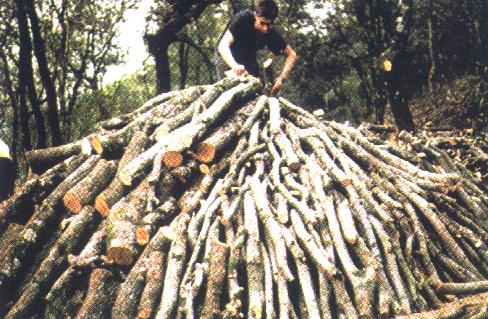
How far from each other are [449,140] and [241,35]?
3.17 meters

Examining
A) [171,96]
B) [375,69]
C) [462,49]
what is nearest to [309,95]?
[462,49]

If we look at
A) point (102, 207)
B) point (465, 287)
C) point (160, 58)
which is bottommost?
point (465, 287)

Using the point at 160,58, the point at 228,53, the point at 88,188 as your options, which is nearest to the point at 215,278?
the point at 88,188

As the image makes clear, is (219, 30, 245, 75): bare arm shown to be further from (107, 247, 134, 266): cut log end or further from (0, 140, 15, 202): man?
(107, 247, 134, 266): cut log end

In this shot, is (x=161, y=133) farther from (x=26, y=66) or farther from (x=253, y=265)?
(x=26, y=66)

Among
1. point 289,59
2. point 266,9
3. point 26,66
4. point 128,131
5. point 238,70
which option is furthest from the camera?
point 26,66

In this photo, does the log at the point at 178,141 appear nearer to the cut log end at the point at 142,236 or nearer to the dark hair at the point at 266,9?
the cut log end at the point at 142,236

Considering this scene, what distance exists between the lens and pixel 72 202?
A: 369 centimetres

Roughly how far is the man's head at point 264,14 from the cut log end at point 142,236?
3162 mm

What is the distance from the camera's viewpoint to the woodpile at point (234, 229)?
3092 mm

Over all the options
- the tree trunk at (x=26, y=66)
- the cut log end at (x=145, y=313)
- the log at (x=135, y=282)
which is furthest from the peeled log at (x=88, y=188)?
the tree trunk at (x=26, y=66)

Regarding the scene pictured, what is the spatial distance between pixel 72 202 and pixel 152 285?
3.47 feet

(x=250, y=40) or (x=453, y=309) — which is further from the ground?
(x=250, y=40)

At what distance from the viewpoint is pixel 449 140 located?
6.34 m
